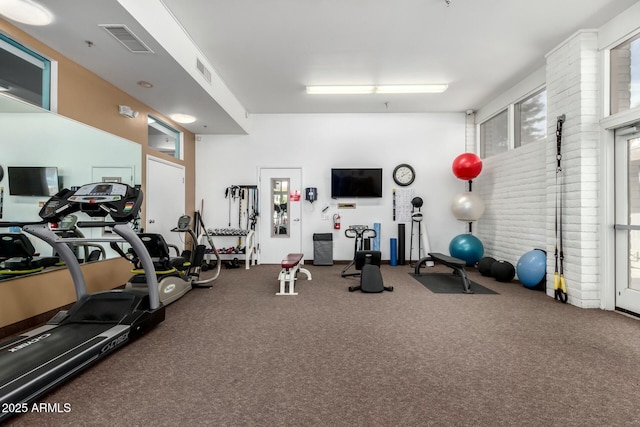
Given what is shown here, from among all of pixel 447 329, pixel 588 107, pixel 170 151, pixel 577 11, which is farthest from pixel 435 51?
pixel 170 151

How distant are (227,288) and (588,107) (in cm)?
544

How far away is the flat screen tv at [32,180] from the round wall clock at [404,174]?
223 inches

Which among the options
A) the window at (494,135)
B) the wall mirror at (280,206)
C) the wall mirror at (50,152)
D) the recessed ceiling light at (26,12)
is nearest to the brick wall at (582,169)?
the window at (494,135)

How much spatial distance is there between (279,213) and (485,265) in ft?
14.0

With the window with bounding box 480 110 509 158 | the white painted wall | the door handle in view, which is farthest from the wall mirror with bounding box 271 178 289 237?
the door handle

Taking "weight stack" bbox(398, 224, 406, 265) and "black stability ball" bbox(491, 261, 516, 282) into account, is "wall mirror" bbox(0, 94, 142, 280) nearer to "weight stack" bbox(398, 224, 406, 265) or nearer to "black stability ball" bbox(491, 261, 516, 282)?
"weight stack" bbox(398, 224, 406, 265)

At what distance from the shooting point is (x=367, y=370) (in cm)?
211

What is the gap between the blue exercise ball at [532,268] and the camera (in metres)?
4.20

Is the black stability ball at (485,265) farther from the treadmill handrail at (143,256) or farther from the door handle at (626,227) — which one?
the treadmill handrail at (143,256)

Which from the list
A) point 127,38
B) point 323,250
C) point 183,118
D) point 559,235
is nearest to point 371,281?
point 323,250

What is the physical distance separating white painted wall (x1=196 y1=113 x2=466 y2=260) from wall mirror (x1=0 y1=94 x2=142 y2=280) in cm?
258

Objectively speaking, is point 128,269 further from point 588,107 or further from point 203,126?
point 588,107

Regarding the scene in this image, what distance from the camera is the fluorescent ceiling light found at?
5.09m

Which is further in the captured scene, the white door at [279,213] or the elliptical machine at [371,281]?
the white door at [279,213]
